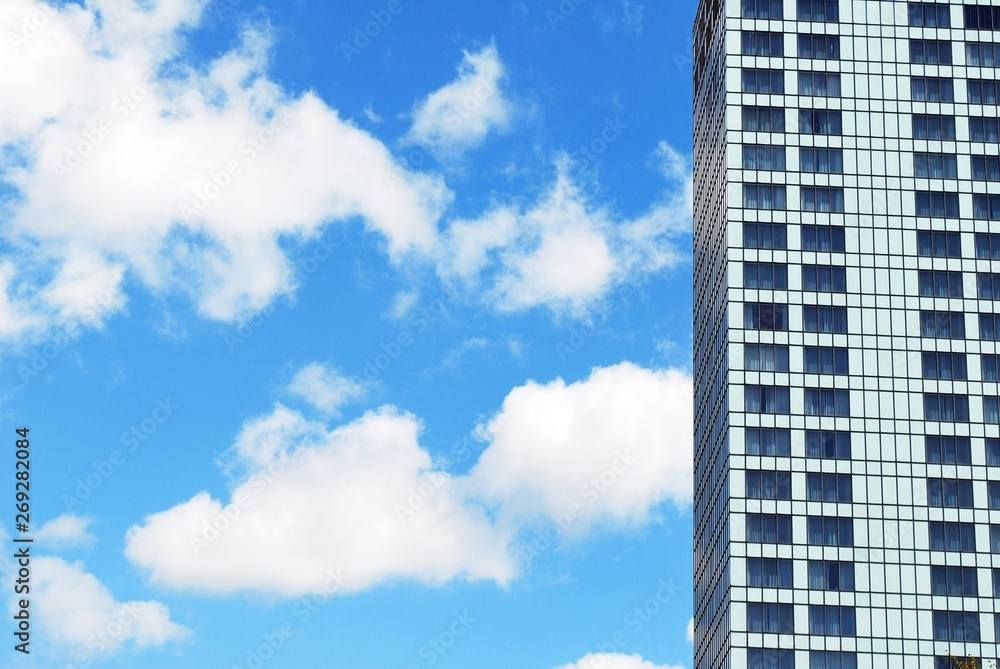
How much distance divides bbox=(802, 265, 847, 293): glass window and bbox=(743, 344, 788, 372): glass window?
20.0 ft

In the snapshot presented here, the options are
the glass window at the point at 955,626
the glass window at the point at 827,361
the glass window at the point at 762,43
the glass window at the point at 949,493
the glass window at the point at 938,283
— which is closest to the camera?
the glass window at the point at 955,626

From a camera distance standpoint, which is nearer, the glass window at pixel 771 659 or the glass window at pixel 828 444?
the glass window at pixel 771 659

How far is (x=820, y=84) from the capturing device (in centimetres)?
13050

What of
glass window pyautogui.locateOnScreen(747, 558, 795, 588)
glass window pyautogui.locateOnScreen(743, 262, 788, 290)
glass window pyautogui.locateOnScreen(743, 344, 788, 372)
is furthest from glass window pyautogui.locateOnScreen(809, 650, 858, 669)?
glass window pyautogui.locateOnScreen(743, 262, 788, 290)

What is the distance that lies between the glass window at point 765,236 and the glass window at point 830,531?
24.1m

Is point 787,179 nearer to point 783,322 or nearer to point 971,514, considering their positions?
point 783,322

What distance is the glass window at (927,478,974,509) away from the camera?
387 ft

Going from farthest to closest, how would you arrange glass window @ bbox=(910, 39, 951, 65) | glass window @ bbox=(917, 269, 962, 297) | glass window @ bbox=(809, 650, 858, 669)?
glass window @ bbox=(910, 39, 951, 65)
glass window @ bbox=(917, 269, 962, 297)
glass window @ bbox=(809, 650, 858, 669)

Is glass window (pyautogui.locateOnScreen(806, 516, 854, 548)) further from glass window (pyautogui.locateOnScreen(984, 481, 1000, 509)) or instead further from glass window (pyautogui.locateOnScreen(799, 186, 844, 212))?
glass window (pyautogui.locateOnScreen(799, 186, 844, 212))

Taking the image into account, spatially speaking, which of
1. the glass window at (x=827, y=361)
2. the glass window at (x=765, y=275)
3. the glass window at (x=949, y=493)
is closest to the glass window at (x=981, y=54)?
the glass window at (x=765, y=275)

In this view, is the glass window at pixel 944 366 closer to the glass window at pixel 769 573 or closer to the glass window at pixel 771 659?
the glass window at pixel 769 573

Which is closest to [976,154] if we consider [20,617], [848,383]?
[848,383]

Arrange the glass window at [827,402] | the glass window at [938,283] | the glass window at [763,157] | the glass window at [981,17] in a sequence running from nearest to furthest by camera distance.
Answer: the glass window at [827,402] → the glass window at [938,283] → the glass window at [763,157] → the glass window at [981,17]

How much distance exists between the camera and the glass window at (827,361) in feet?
399
